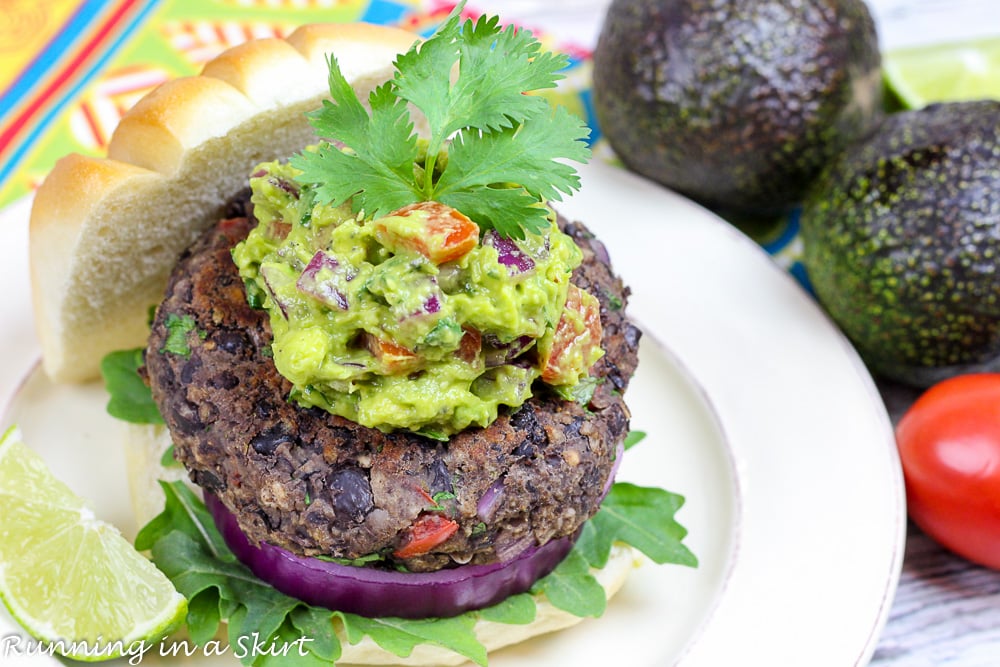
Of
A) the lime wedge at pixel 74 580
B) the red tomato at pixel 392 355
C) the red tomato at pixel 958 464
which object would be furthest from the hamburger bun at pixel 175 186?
the red tomato at pixel 958 464

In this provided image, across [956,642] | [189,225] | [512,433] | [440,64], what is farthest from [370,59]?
[956,642]

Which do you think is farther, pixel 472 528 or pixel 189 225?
pixel 189 225

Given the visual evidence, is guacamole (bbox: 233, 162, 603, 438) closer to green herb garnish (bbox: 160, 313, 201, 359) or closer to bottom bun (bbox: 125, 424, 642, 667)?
green herb garnish (bbox: 160, 313, 201, 359)

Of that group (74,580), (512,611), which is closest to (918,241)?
(512,611)

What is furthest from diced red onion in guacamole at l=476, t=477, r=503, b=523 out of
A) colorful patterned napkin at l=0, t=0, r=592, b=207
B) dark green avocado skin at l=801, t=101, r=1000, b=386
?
colorful patterned napkin at l=0, t=0, r=592, b=207

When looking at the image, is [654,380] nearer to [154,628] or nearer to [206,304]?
[206,304]

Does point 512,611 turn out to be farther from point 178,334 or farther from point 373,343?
point 178,334
